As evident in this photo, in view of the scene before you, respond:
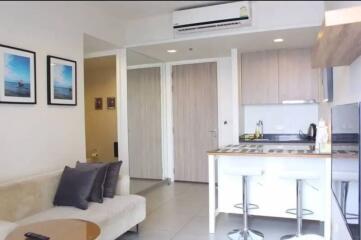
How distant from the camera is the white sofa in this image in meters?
2.58

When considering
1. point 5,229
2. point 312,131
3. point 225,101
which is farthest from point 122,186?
point 312,131

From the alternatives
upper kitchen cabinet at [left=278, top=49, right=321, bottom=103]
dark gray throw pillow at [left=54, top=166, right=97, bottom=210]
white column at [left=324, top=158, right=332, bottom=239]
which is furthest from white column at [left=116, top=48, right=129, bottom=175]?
white column at [left=324, top=158, right=332, bottom=239]

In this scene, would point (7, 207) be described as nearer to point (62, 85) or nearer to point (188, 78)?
point (62, 85)

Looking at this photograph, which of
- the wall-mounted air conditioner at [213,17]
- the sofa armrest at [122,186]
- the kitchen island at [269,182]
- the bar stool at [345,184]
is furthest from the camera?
the wall-mounted air conditioner at [213,17]

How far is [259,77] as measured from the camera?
4980mm

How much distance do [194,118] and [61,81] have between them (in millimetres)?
2863

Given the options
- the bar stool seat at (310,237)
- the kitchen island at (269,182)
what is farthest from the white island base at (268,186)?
the bar stool seat at (310,237)

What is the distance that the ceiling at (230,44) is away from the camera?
4.04 m

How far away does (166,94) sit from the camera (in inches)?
238

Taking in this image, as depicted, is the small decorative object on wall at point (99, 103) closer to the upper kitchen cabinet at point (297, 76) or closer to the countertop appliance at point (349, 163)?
the upper kitchen cabinet at point (297, 76)

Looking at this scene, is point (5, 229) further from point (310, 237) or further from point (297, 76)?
point (297, 76)

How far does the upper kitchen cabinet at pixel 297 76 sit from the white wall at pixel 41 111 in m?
2.85

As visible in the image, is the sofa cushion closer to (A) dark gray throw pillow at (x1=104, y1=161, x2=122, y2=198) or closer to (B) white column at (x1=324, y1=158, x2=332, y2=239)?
(A) dark gray throw pillow at (x1=104, y1=161, x2=122, y2=198)

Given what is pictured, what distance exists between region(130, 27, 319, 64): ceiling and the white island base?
1618 millimetres
